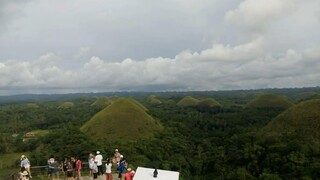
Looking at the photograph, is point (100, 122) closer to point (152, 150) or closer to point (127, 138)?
point (127, 138)

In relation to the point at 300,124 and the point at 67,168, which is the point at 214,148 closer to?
the point at 300,124

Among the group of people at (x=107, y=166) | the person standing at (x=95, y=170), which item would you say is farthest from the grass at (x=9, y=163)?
the person standing at (x=95, y=170)

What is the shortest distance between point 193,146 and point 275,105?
57.3 m

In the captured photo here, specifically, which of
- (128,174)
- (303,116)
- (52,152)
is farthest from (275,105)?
(128,174)

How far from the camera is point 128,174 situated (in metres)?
13.4

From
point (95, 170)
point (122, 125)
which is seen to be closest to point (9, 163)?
point (122, 125)

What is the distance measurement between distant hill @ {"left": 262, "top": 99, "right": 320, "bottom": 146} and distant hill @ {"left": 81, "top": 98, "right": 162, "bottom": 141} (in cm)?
2106

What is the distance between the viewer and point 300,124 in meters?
61.2

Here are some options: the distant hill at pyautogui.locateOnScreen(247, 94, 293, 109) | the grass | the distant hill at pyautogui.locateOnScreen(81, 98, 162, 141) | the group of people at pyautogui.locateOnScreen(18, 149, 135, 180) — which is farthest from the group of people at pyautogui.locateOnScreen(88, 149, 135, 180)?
the distant hill at pyautogui.locateOnScreen(247, 94, 293, 109)

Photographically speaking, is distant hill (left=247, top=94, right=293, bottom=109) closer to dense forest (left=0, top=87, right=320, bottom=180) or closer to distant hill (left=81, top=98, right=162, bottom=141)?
dense forest (left=0, top=87, right=320, bottom=180)

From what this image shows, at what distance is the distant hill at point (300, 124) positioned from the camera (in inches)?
2232

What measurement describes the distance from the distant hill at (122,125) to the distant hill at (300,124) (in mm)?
21062

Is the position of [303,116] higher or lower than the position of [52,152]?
higher

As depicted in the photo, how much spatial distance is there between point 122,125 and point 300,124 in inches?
1210
